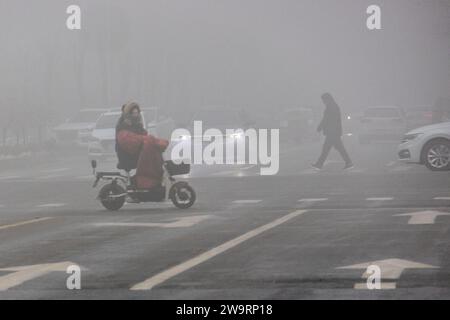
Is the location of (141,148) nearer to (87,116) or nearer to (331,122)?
A: (331,122)

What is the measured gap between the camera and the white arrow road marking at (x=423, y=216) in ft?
63.5

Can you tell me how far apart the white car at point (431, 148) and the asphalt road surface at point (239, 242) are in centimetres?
378

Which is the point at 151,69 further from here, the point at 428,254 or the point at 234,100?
the point at 428,254

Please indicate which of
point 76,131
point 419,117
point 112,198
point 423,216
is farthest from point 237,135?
point 419,117

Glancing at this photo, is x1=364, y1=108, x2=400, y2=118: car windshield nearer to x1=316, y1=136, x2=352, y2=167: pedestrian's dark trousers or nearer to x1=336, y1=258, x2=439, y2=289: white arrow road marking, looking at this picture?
x1=316, y1=136, x2=352, y2=167: pedestrian's dark trousers

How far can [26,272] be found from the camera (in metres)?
14.1

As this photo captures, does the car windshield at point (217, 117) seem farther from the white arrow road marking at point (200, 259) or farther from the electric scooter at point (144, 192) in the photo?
the white arrow road marking at point (200, 259)

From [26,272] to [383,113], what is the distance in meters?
47.7

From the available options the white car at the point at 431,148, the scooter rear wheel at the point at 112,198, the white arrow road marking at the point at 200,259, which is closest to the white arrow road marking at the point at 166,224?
the white arrow road marking at the point at 200,259

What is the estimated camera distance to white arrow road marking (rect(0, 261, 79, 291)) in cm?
1325

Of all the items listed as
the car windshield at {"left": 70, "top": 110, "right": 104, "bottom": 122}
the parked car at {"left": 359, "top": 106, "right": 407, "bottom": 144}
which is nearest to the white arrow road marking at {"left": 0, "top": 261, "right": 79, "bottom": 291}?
the car windshield at {"left": 70, "top": 110, "right": 104, "bottom": 122}

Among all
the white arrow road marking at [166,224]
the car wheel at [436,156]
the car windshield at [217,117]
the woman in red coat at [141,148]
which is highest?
the woman in red coat at [141,148]
